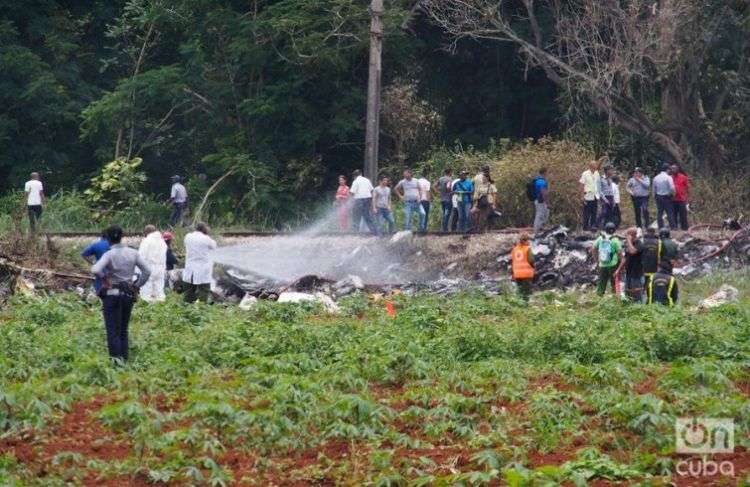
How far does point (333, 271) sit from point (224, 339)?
14444 millimetres

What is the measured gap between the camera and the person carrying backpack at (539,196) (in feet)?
104

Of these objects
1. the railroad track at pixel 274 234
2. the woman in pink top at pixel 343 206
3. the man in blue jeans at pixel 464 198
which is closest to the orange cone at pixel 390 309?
the railroad track at pixel 274 234

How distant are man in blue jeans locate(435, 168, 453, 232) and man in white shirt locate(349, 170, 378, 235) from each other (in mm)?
1538

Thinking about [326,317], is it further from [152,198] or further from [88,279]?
[152,198]

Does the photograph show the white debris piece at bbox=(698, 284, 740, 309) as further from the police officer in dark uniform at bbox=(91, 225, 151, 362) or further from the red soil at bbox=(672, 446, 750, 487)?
the red soil at bbox=(672, 446, 750, 487)

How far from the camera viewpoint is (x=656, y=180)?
31.5 metres

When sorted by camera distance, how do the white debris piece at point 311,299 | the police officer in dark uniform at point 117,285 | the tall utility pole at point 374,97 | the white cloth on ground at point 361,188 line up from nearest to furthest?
the police officer in dark uniform at point 117,285 < the white debris piece at point 311,299 < the white cloth on ground at point 361,188 < the tall utility pole at point 374,97

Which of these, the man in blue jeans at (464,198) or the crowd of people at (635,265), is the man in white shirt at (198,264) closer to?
the crowd of people at (635,265)

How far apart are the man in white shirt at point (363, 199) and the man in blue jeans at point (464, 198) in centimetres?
192

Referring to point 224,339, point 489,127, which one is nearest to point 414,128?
point 489,127

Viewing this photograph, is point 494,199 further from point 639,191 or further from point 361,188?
point 639,191

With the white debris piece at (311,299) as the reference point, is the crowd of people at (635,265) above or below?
above

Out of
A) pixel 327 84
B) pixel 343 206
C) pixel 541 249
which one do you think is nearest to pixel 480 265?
pixel 541 249

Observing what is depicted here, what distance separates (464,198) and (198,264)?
34.2 ft
